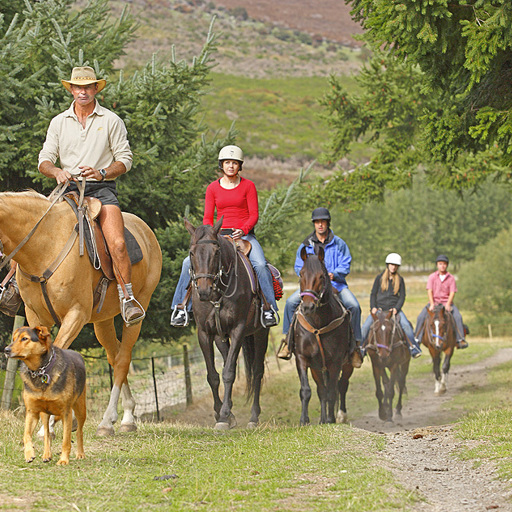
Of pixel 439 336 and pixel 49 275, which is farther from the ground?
pixel 49 275

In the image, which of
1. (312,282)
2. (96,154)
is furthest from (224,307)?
(96,154)

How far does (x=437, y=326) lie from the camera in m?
18.9

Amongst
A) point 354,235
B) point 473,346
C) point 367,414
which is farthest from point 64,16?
point 354,235

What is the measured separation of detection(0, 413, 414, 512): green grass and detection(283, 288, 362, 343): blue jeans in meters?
3.48

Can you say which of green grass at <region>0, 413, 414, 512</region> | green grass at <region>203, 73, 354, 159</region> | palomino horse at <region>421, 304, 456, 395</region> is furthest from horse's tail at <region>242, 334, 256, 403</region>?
green grass at <region>203, 73, 354, 159</region>

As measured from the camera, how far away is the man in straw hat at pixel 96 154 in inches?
313

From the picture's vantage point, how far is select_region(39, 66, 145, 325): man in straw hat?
7.96 m

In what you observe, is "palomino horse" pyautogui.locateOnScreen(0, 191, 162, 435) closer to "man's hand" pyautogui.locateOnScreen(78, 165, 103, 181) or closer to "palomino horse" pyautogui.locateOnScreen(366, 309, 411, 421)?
"man's hand" pyautogui.locateOnScreen(78, 165, 103, 181)

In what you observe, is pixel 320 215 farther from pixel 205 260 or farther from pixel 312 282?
pixel 205 260

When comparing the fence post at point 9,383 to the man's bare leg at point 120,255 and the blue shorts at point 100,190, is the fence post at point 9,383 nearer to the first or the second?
the man's bare leg at point 120,255

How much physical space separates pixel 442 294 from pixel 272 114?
15642 cm

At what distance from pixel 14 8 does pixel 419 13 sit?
25.2ft

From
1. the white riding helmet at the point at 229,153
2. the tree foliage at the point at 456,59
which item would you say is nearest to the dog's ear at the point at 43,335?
the white riding helmet at the point at 229,153

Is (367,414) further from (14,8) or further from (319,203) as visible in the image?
(14,8)
